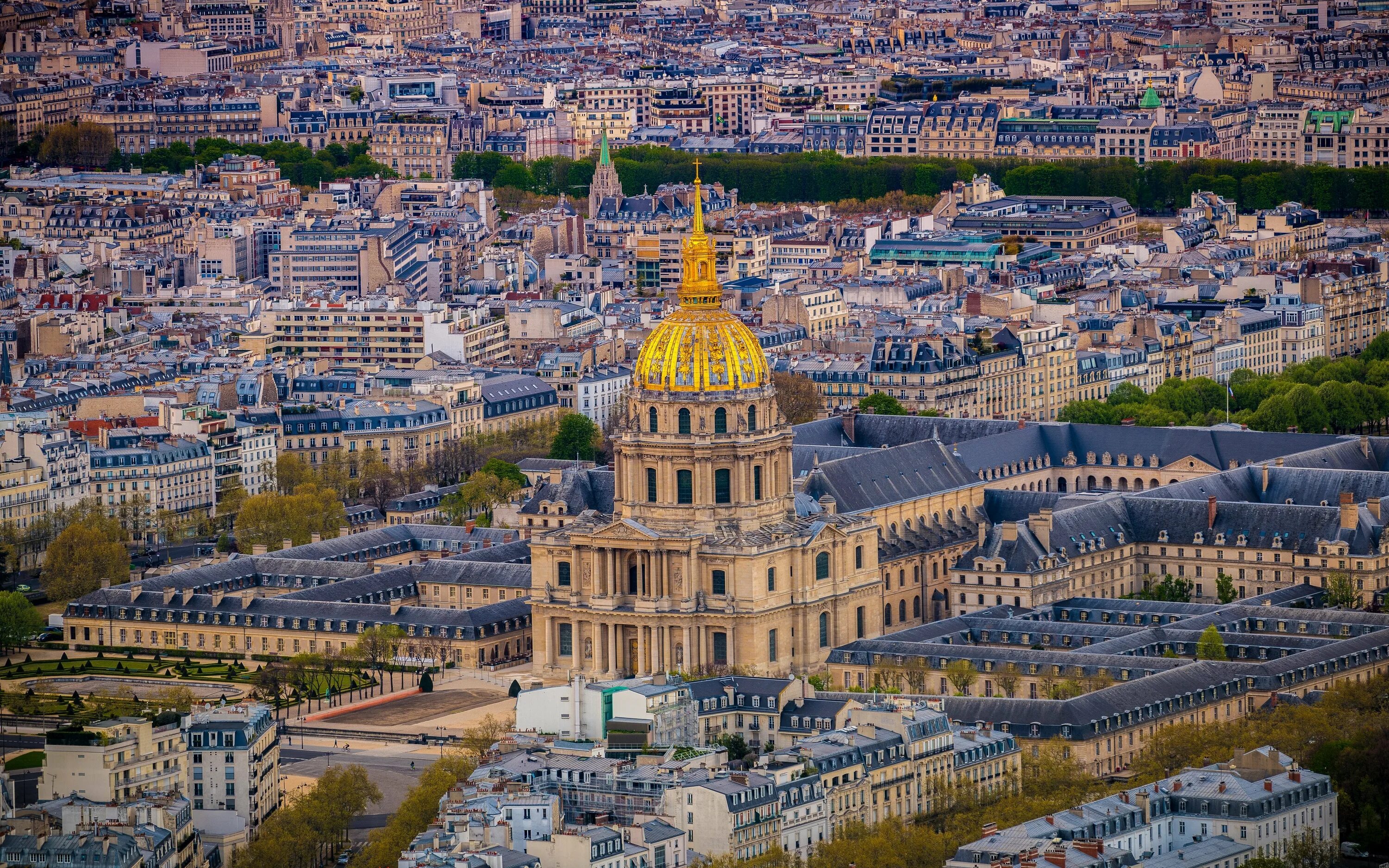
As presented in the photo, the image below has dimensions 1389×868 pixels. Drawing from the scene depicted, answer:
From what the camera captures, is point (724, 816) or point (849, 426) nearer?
point (724, 816)

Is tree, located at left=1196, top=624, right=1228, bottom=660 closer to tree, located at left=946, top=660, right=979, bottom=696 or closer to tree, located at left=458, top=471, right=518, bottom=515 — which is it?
tree, located at left=946, top=660, right=979, bottom=696

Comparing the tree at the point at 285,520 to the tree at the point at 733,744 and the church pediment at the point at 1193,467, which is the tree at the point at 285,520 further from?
the tree at the point at 733,744

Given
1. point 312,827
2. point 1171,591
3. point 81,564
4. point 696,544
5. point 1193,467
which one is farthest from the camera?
point 1193,467

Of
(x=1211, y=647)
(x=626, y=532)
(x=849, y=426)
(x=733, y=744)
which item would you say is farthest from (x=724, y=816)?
(x=849, y=426)

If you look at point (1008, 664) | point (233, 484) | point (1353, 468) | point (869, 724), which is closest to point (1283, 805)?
point (869, 724)

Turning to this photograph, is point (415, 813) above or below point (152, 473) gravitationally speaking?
above

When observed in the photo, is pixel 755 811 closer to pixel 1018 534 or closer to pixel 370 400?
pixel 1018 534

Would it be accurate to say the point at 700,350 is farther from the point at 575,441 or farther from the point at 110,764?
the point at 575,441

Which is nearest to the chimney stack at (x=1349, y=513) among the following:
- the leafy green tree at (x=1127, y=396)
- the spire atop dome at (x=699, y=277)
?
the spire atop dome at (x=699, y=277)
